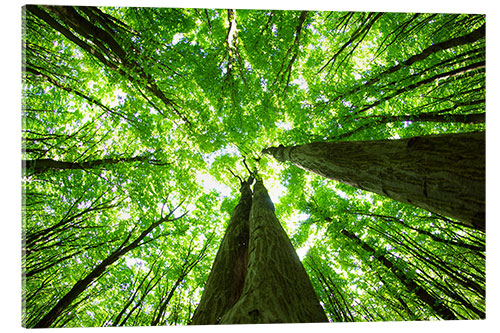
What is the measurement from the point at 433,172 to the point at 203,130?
4598 mm

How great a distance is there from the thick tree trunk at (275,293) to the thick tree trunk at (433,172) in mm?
936

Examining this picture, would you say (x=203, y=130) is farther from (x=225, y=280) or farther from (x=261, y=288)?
(x=261, y=288)

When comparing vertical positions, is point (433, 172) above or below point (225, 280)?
above

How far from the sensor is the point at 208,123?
16.0 feet

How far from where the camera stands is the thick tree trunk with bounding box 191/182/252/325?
5.32 ft

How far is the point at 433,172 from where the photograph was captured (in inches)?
41.3

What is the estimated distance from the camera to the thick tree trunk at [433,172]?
0.93m

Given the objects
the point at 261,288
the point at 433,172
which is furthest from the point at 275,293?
the point at 433,172

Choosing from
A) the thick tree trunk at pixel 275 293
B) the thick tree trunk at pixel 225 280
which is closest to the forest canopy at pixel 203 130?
the thick tree trunk at pixel 225 280

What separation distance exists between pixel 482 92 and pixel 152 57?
4838 mm

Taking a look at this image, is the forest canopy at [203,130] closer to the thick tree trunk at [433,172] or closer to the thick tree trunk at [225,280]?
the thick tree trunk at [433,172]

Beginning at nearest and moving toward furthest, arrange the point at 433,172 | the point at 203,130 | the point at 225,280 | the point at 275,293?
1. the point at 433,172
2. the point at 275,293
3. the point at 225,280
4. the point at 203,130

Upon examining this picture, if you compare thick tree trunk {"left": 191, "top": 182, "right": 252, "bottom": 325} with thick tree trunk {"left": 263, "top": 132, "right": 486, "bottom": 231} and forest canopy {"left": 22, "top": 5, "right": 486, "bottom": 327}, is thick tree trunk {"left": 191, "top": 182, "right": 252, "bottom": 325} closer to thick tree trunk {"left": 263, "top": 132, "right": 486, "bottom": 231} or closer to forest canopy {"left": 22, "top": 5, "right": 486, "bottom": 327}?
forest canopy {"left": 22, "top": 5, "right": 486, "bottom": 327}
